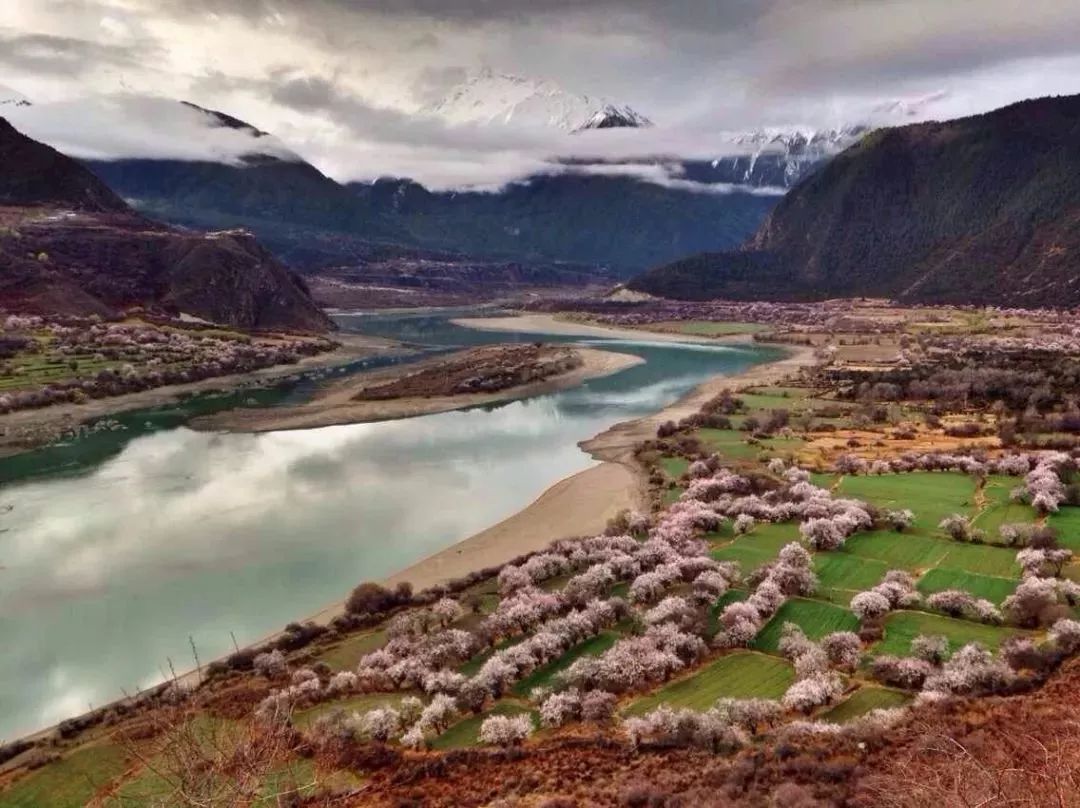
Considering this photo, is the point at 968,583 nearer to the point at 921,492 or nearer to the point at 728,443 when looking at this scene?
the point at 921,492

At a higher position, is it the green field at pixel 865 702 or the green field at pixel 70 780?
the green field at pixel 865 702

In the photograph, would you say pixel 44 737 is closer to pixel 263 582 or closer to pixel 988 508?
pixel 263 582

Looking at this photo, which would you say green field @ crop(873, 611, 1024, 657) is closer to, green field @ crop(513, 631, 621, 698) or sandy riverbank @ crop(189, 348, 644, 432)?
green field @ crop(513, 631, 621, 698)

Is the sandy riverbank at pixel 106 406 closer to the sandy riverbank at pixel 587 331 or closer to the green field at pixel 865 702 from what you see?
the sandy riverbank at pixel 587 331

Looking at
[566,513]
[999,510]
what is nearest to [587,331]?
[566,513]

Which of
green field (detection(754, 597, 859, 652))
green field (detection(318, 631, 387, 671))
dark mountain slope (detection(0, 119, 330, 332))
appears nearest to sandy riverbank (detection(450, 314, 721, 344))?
dark mountain slope (detection(0, 119, 330, 332))

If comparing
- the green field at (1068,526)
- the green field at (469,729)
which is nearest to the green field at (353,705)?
the green field at (469,729)

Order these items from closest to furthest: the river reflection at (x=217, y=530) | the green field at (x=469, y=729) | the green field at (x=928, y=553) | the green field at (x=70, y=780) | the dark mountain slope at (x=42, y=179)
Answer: the green field at (x=70, y=780), the green field at (x=469, y=729), the river reflection at (x=217, y=530), the green field at (x=928, y=553), the dark mountain slope at (x=42, y=179)
